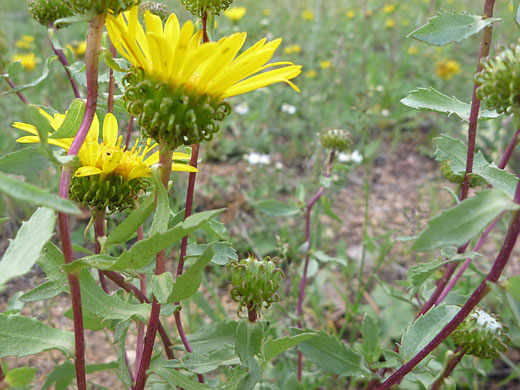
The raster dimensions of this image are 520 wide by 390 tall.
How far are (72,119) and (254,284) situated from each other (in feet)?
2.03

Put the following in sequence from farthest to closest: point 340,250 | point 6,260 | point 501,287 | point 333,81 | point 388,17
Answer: point 388,17 → point 333,81 → point 340,250 → point 501,287 → point 6,260

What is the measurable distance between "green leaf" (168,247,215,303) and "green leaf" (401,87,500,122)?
80cm

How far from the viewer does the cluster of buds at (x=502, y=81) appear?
3.43 feet

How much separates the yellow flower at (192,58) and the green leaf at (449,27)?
403 millimetres

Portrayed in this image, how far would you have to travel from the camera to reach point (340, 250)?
128 inches

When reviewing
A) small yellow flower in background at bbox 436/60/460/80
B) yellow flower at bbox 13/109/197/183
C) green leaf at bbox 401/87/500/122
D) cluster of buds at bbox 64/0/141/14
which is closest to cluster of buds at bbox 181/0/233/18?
cluster of buds at bbox 64/0/141/14

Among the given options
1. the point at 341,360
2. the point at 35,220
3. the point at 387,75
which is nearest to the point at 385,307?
the point at 341,360

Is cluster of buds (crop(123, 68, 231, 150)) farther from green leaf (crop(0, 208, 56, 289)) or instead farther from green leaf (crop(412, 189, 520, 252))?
green leaf (crop(412, 189, 520, 252))

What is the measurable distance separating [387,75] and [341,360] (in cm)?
476

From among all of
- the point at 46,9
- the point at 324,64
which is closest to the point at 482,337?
the point at 46,9

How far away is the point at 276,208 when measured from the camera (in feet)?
8.61

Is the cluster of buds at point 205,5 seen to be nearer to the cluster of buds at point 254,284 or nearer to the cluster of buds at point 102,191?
the cluster of buds at point 102,191

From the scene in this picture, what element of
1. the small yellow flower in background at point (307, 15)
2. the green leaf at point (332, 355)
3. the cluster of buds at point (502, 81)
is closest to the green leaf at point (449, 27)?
the cluster of buds at point (502, 81)

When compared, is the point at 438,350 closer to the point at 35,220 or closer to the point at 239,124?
the point at 35,220
